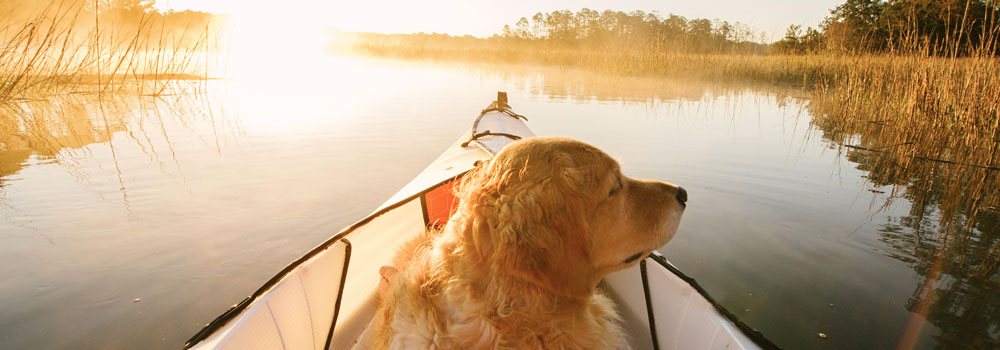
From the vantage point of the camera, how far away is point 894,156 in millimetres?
7402

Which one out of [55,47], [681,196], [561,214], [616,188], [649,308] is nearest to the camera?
[561,214]

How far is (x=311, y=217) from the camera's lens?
16.9 ft

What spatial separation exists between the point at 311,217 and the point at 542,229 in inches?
166

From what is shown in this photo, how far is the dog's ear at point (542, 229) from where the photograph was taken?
1625 mm

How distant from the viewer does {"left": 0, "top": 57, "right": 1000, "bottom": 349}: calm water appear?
331 cm

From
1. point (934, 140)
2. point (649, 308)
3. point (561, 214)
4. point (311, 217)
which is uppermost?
point (561, 214)

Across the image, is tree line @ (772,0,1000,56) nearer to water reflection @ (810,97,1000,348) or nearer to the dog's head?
water reflection @ (810,97,1000,348)

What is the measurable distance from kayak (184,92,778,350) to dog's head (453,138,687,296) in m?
0.46


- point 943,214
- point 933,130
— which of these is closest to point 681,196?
point 943,214

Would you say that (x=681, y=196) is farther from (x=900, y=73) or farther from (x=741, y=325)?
(x=900, y=73)

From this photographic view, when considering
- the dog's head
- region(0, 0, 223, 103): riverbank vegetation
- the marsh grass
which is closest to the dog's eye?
the dog's head

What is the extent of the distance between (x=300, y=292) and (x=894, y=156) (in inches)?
369

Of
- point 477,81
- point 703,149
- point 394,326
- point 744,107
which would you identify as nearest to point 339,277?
point 394,326

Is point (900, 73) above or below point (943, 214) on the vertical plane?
above
